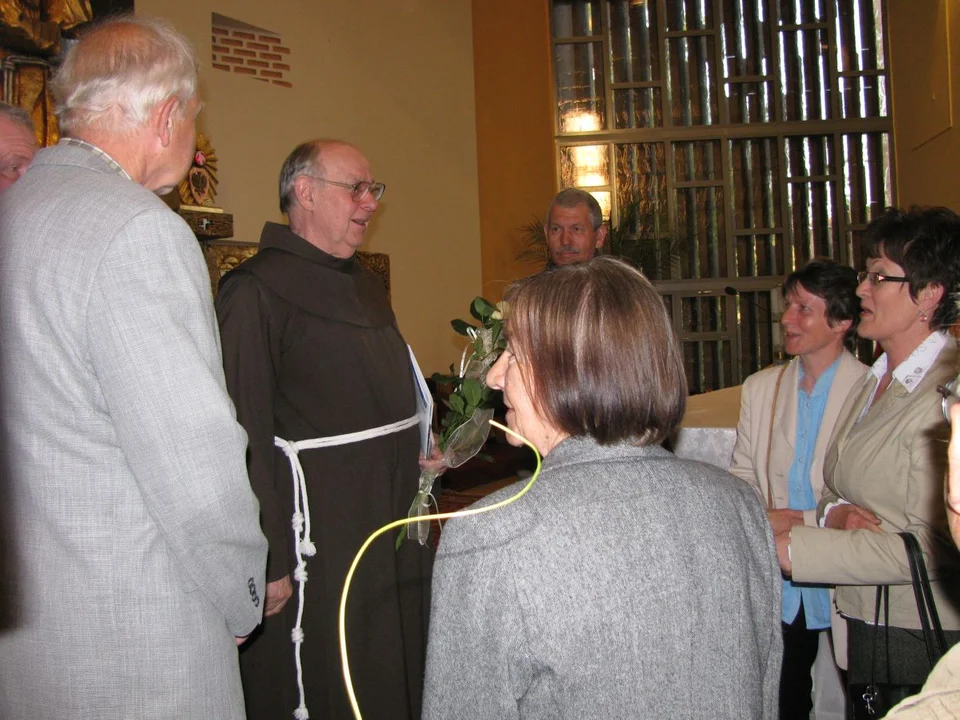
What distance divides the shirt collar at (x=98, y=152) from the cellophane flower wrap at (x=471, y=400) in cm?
73

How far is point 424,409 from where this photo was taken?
255cm

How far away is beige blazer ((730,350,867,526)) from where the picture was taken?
2592mm

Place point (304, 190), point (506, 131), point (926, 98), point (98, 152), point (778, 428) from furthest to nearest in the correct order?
1. point (506, 131)
2. point (926, 98)
3. point (304, 190)
4. point (778, 428)
5. point (98, 152)

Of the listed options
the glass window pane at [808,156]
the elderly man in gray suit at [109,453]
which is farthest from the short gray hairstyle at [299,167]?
the glass window pane at [808,156]

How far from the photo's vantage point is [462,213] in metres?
8.35

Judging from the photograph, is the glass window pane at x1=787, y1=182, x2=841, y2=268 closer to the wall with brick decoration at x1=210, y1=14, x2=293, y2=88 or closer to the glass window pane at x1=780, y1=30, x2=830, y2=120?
the glass window pane at x1=780, y1=30, x2=830, y2=120

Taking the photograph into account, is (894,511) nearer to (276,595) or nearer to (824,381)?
(824,381)

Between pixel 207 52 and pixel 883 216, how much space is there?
4.43 meters

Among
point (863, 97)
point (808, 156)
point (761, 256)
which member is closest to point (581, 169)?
point (761, 256)

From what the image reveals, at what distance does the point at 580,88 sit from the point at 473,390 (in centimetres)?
806

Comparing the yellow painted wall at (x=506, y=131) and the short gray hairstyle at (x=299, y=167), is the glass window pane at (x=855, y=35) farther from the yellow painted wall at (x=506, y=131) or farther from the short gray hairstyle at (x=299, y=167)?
the short gray hairstyle at (x=299, y=167)

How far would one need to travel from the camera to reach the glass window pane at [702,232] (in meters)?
9.03

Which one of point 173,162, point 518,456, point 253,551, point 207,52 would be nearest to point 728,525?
point 253,551

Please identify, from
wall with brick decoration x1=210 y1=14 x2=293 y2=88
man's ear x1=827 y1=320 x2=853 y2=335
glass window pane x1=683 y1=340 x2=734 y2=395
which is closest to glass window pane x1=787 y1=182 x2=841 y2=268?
glass window pane x1=683 y1=340 x2=734 y2=395
